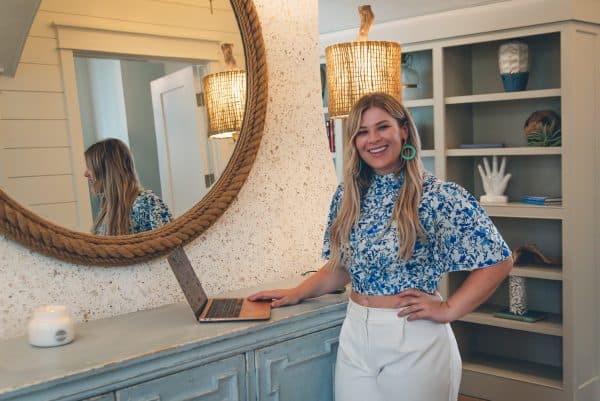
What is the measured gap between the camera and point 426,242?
2.00 m

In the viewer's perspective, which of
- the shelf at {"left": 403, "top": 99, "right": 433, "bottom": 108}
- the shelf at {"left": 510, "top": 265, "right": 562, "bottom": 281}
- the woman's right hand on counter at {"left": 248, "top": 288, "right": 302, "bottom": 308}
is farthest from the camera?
the shelf at {"left": 403, "top": 99, "right": 433, "bottom": 108}

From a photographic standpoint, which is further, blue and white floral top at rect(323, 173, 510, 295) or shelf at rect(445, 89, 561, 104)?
shelf at rect(445, 89, 561, 104)

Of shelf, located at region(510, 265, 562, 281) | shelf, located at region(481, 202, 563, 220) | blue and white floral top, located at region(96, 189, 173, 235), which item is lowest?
shelf, located at region(510, 265, 562, 281)

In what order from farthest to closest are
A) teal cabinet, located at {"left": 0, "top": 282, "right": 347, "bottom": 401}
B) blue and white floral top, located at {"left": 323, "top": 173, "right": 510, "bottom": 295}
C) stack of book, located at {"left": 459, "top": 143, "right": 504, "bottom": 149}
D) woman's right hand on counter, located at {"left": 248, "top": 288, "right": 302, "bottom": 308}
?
stack of book, located at {"left": 459, "top": 143, "right": 504, "bottom": 149} < woman's right hand on counter, located at {"left": 248, "top": 288, "right": 302, "bottom": 308} < blue and white floral top, located at {"left": 323, "top": 173, "right": 510, "bottom": 295} < teal cabinet, located at {"left": 0, "top": 282, "right": 347, "bottom": 401}

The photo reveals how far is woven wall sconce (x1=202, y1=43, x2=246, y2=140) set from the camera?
2.21m

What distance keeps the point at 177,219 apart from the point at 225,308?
318mm

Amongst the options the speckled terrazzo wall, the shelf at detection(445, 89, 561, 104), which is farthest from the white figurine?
the speckled terrazzo wall

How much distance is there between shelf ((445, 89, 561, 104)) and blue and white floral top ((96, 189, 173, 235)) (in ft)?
8.25

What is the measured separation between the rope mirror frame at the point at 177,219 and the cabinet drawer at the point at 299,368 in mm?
464

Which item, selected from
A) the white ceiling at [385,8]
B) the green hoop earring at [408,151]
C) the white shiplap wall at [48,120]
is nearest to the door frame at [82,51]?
the white shiplap wall at [48,120]

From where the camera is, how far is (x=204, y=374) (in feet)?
6.13

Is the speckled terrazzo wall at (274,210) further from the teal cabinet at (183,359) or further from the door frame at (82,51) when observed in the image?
the door frame at (82,51)

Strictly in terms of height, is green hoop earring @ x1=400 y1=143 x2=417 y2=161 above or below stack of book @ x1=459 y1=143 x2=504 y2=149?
above

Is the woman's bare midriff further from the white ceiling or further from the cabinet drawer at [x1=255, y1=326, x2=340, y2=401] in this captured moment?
the white ceiling
